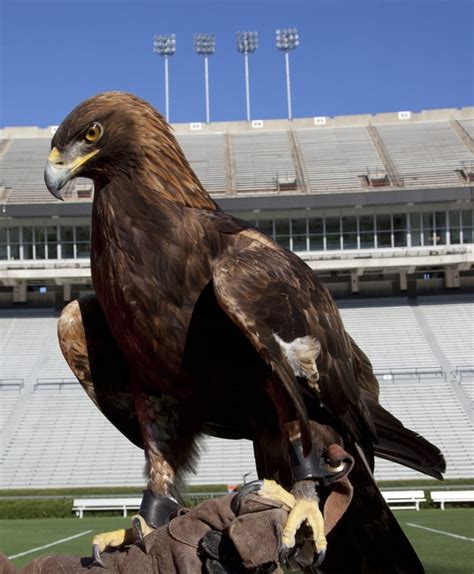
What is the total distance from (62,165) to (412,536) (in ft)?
34.7

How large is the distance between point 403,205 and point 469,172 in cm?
368

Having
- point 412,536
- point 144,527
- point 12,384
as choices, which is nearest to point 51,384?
point 12,384

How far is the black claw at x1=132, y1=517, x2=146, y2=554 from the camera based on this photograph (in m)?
3.24

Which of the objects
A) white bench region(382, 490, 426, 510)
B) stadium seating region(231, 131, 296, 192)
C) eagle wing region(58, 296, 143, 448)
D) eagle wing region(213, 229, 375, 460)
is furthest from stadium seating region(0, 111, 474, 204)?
eagle wing region(213, 229, 375, 460)

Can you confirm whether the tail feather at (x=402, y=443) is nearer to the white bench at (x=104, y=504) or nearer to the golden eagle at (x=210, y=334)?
the golden eagle at (x=210, y=334)

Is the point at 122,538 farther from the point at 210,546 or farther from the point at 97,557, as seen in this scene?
the point at 210,546

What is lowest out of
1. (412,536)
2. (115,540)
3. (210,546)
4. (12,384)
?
(12,384)

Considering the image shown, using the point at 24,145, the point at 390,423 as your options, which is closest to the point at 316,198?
the point at 24,145

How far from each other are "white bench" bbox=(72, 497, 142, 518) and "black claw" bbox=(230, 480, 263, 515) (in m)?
16.6

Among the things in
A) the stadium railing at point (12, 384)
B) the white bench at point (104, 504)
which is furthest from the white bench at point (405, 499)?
the stadium railing at point (12, 384)

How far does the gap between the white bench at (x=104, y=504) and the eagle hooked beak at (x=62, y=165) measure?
16.5 meters

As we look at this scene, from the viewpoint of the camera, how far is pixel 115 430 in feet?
90.4

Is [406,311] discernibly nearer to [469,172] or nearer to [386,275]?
[386,275]

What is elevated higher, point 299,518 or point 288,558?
point 299,518
